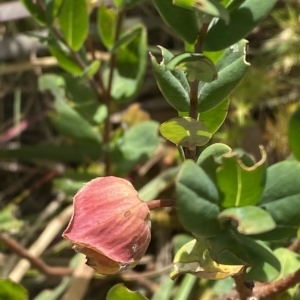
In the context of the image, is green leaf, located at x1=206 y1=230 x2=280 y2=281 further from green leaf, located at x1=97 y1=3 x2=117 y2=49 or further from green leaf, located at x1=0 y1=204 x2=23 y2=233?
green leaf, located at x1=0 y1=204 x2=23 y2=233

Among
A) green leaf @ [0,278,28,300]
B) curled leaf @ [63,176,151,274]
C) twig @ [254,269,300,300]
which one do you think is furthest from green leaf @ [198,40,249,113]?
green leaf @ [0,278,28,300]

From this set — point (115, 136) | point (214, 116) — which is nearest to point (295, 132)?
point (214, 116)

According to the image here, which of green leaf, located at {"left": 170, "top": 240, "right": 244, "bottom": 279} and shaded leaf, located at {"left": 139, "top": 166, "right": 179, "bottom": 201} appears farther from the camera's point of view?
shaded leaf, located at {"left": 139, "top": 166, "right": 179, "bottom": 201}

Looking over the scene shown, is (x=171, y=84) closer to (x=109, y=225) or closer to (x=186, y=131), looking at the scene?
(x=186, y=131)

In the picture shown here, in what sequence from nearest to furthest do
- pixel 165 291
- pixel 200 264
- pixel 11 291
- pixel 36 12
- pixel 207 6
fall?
pixel 207 6
pixel 200 264
pixel 11 291
pixel 36 12
pixel 165 291

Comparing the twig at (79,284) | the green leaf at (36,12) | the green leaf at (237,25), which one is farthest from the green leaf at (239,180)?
the twig at (79,284)
